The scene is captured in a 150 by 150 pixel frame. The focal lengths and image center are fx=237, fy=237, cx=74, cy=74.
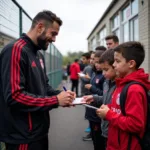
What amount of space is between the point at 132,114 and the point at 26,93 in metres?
0.91

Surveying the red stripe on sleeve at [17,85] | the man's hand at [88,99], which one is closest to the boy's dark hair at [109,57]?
the man's hand at [88,99]

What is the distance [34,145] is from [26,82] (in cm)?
60

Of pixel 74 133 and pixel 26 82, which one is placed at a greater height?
pixel 26 82

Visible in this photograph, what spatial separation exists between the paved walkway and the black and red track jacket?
2.74 m

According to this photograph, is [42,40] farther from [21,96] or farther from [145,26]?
[145,26]

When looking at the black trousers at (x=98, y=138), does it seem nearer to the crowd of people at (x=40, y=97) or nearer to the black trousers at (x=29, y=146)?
the crowd of people at (x=40, y=97)

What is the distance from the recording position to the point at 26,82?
2.14 m

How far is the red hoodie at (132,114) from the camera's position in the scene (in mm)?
1938

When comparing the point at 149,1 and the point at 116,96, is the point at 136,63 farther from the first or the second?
the point at 149,1

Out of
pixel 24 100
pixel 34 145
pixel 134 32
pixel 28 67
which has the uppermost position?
pixel 134 32

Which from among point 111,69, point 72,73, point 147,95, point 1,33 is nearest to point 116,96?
point 147,95

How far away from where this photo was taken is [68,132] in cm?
581

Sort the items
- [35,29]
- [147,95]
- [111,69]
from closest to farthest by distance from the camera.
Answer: [147,95] → [35,29] → [111,69]

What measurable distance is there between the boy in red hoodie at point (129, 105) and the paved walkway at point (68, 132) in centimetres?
270
